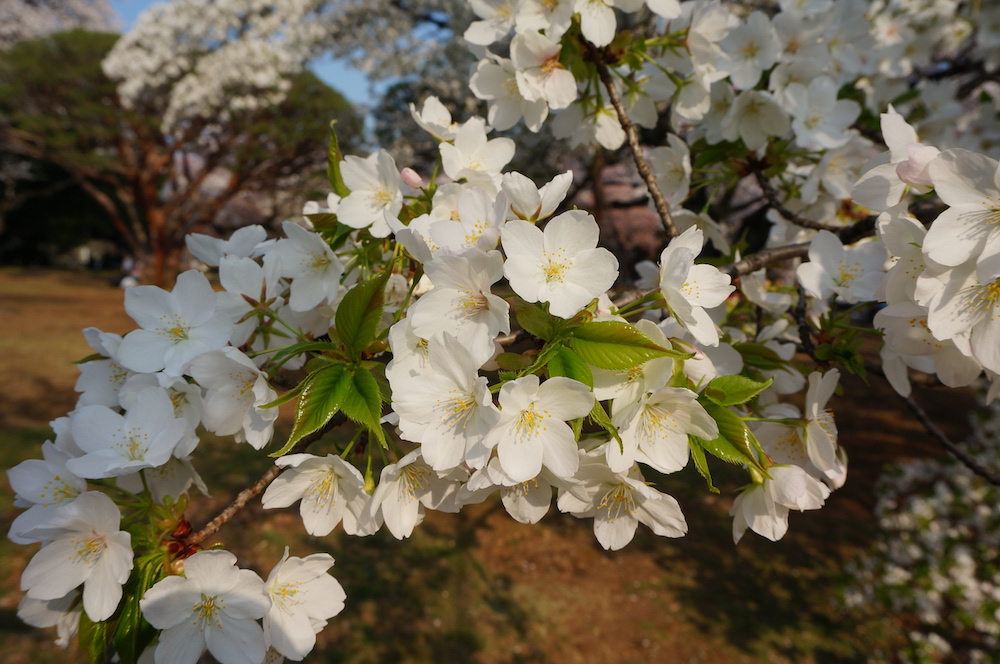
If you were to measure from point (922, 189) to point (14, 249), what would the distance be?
27348mm

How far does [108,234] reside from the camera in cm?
2212

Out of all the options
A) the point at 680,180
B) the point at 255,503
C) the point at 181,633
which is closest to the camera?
the point at 181,633

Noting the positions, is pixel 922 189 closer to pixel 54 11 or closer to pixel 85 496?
pixel 85 496

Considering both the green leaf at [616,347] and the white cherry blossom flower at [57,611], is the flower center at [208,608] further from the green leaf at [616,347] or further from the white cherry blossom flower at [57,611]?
the green leaf at [616,347]

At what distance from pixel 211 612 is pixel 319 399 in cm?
44

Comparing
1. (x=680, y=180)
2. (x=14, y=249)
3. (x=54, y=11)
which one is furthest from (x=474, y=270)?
(x=14, y=249)

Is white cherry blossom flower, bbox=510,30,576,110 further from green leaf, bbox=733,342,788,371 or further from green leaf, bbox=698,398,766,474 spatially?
green leaf, bbox=698,398,766,474

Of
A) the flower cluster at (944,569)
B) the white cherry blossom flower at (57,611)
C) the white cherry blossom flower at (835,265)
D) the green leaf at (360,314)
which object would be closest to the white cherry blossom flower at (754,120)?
the white cherry blossom flower at (835,265)

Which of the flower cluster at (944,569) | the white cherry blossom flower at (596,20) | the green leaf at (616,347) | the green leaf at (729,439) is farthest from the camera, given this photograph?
the flower cluster at (944,569)

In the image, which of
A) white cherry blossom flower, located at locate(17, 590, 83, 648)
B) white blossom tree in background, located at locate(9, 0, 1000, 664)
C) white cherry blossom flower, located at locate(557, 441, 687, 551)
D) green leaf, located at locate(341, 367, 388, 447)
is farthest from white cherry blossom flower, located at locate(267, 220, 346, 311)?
white cherry blossom flower, located at locate(17, 590, 83, 648)

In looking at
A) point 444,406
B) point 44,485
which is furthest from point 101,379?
point 444,406

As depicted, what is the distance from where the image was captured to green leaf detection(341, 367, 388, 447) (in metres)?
0.83

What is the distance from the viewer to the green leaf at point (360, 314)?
2.91 feet

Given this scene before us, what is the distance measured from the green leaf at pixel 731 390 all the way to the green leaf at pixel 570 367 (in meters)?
0.23
